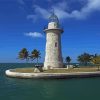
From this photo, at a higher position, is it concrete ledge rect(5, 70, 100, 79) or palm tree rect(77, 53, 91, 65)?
palm tree rect(77, 53, 91, 65)

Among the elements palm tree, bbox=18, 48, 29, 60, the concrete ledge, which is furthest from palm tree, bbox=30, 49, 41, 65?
the concrete ledge

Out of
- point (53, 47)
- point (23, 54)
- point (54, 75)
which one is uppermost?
point (23, 54)

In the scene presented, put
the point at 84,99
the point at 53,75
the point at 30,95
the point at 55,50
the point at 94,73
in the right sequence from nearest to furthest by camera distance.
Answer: the point at 84,99
the point at 30,95
the point at 53,75
the point at 94,73
the point at 55,50

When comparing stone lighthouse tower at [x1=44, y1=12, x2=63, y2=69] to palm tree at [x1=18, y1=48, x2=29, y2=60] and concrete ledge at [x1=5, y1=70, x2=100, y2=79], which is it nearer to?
concrete ledge at [x1=5, y1=70, x2=100, y2=79]

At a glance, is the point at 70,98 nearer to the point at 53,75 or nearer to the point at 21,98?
the point at 21,98

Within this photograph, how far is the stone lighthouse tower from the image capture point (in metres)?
58.2

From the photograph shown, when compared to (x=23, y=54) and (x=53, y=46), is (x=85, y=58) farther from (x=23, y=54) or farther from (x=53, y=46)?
(x=53, y=46)

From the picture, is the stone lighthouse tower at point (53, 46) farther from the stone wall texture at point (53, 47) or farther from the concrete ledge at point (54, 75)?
the concrete ledge at point (54, 75)

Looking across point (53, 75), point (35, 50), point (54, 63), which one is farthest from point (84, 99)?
point (35, 50)

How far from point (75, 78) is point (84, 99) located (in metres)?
20.0

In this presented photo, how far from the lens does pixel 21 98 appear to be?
27.0 meters

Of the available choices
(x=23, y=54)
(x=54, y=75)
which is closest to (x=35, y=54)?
(x=23, y=54)

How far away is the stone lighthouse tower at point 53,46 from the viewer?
58156mm

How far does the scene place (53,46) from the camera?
58156 mm
